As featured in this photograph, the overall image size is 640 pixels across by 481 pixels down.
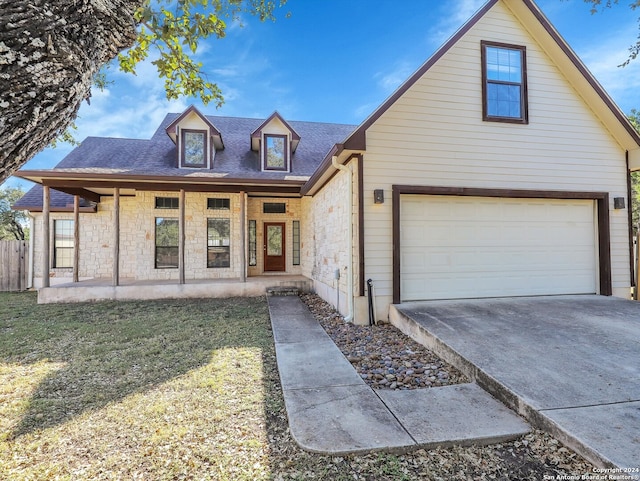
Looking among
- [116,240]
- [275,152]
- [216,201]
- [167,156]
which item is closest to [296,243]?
[216,201]

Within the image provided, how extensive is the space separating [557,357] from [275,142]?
33.0ft

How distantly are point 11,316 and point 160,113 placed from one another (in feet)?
30.6

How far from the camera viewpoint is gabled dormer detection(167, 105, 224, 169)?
1084 cm

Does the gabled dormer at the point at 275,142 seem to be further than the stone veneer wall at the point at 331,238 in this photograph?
Yes

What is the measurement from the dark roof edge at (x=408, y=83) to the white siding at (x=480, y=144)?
0.12 metres

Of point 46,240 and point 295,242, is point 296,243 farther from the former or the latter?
point 46,240

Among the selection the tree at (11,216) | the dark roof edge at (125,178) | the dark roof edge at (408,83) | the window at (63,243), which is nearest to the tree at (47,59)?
the dark roof edge at (408,83)

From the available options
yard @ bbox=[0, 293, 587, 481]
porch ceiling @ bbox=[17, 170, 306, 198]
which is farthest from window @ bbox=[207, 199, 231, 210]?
yard @ bbox=[0, 293, 587, 481]

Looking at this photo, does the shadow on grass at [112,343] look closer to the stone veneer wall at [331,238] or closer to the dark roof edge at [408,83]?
the stone veneer wall at [331,238]

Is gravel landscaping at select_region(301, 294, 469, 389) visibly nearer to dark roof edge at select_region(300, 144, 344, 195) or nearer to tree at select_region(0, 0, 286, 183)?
dark roof edge at select_region(300, 144, 344, 195)

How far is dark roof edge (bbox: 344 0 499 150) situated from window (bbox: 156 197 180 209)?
739 cm

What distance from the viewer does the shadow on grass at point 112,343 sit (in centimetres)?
342

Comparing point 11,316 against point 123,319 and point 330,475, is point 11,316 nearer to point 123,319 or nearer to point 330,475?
point 123,319

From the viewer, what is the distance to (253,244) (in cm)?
1181
